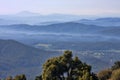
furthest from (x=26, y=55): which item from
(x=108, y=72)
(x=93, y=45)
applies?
(x=108, y=72)

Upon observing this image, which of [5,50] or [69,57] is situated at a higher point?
[69,57]

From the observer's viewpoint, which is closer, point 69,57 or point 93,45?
point 69,57

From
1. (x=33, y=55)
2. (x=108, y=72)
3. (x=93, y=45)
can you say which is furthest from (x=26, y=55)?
(x=108, y=72)

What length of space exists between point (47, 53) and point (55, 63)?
130584 mm

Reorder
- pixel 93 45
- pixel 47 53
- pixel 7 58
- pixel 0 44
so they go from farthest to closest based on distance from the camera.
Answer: pixel 93 45, pixel 0 44, pixel 47 53, pixel 7 58

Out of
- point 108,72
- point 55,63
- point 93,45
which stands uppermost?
point 55,63

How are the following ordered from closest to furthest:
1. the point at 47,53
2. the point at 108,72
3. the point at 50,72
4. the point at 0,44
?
the point at 50,72, the point at 108,72, the point at 47,53, the point at 0,44

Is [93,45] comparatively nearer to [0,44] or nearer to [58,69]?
[0,44]

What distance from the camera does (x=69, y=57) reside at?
2256 centimetres

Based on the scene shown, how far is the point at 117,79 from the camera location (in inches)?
998

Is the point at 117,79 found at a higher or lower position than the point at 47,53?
higher

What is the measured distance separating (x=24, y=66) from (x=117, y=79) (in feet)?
341

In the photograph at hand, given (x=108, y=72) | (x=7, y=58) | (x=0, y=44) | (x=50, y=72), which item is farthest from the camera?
(x=0, y=44)

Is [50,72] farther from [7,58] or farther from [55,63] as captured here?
[7,58]
